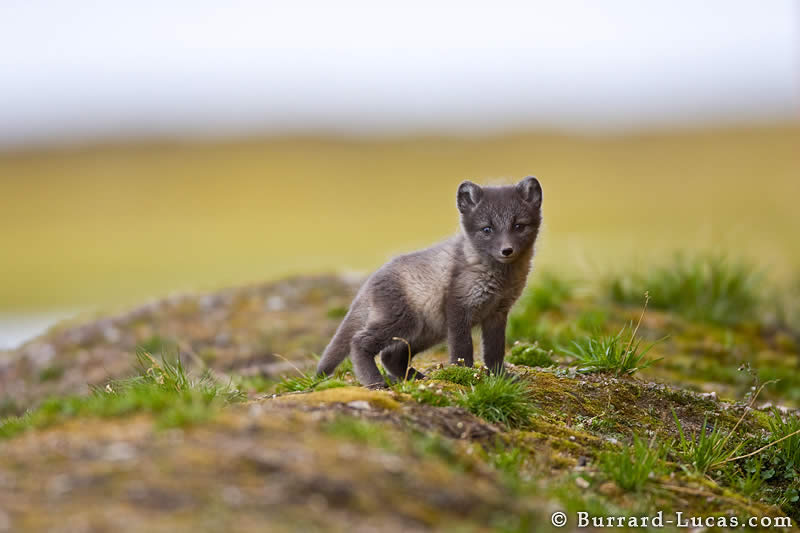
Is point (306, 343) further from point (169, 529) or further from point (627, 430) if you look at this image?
point (169, 529)

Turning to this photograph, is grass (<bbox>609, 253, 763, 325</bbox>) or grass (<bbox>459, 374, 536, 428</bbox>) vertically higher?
grass (<bbox>459, 374, 536, 428</bbox>)

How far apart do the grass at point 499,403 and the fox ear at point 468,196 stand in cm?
172

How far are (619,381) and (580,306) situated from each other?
4600mm

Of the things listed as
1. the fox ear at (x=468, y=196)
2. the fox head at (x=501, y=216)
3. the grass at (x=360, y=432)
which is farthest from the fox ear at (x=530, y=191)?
the grass at (x=360, y=432)

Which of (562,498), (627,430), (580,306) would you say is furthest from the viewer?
(580,306)

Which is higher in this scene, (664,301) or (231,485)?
(231,485)

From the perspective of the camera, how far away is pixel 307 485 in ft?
11.8

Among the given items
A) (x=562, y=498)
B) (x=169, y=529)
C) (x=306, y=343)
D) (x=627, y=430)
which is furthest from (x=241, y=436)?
(x=306, y=343)

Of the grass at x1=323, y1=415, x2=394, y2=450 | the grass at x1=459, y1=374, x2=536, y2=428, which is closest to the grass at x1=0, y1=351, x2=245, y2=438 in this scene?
the grass at x1=323, y1=415, x2=394, y2=450

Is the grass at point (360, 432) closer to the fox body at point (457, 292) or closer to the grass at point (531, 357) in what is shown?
the fox body at point (457, 292)

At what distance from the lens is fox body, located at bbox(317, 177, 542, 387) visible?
21.0ft

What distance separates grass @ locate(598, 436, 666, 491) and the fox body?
146cm

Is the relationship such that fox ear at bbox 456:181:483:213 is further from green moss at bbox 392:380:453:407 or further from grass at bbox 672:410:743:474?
grass at bbox 672:410:743:474

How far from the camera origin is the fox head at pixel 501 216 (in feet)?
21.0
